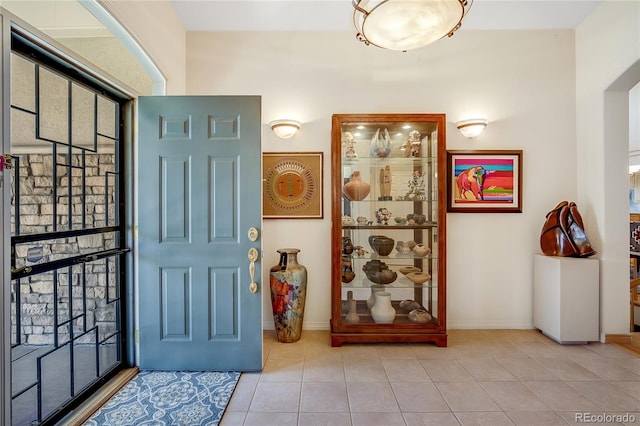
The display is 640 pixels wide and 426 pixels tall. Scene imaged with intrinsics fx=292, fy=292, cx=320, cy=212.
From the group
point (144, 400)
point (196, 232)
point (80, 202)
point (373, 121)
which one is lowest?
point (144, 400)

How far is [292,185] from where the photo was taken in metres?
3.24

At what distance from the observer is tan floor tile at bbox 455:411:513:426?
181 cm

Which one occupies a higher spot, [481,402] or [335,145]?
[335,145]

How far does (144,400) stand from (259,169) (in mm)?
1864

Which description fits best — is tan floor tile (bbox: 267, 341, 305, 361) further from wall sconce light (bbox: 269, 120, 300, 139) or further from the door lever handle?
wall sconce light (bbox: 269, 120, 300, 139)

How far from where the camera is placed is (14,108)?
1.53m

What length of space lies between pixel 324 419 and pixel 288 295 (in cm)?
119

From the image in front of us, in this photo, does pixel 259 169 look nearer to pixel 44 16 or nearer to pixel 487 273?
pixel 44 16

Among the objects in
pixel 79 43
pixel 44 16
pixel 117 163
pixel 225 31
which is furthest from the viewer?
pixel 225 31

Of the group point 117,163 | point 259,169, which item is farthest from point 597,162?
point 117,163

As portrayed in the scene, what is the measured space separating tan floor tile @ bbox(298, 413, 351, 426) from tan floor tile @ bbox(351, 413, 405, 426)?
0.05 meters

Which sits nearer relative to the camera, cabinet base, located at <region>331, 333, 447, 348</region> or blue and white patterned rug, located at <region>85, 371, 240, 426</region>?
blue and white patterned rug, located at <region>85, 371, 240, 426</region>

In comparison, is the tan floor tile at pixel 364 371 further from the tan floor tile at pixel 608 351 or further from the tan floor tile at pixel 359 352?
the tan floor tile at pixel 608 351

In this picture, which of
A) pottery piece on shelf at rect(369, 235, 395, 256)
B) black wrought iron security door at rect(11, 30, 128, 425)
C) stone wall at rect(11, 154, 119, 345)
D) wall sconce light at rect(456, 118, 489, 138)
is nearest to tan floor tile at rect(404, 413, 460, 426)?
pottery piece on shelf at rect(369, 235, 395, 256)
